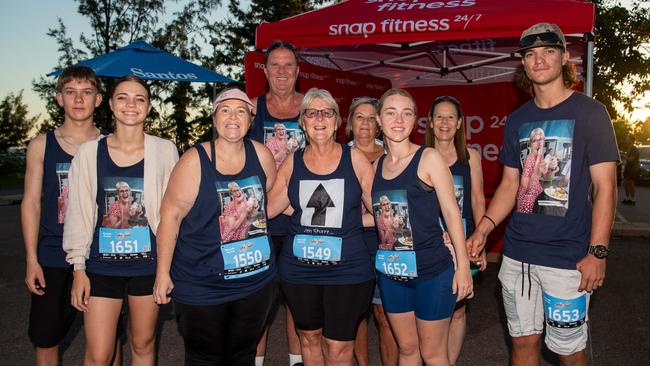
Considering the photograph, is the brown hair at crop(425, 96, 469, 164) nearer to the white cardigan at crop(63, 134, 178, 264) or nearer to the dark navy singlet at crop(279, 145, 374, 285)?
the dark navy singlet at crop(279, 145, 374, 285)

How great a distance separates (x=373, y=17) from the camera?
4691 millimetres

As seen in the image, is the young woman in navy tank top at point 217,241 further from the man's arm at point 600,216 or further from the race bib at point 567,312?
the man's arm at point 600,216

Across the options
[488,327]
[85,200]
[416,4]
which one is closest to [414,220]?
[85,200]

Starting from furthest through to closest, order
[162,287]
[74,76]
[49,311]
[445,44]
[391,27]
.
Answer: [445,44]
[391,27]
[74,76]
[49,311]
[162,287]

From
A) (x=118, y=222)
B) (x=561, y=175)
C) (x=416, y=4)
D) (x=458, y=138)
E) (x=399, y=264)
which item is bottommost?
(x=399, y=264)

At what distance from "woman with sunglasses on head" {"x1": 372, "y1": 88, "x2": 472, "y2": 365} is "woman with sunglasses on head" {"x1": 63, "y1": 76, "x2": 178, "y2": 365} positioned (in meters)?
1.28

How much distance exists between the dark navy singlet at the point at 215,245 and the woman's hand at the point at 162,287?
44 millimetres

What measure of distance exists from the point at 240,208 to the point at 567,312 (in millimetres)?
1828

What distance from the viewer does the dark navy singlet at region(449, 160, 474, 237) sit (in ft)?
11.5

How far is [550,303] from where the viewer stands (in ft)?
9.01

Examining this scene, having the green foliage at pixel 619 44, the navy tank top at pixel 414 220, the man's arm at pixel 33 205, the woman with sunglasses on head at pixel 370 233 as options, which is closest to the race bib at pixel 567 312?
the navy tank top at pixel 414 220

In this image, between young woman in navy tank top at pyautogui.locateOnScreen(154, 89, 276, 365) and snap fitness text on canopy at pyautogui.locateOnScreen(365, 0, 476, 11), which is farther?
snap fitness text on canopy at pyautogui.locateOnScreen(365, 0, 476, 11)

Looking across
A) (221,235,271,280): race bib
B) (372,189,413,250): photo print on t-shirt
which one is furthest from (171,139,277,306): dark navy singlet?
(372,189,413,250): photo print on t-shirt

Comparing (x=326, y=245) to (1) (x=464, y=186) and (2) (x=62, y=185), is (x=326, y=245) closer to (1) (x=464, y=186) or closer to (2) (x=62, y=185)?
(1) (x=464, y=186)
